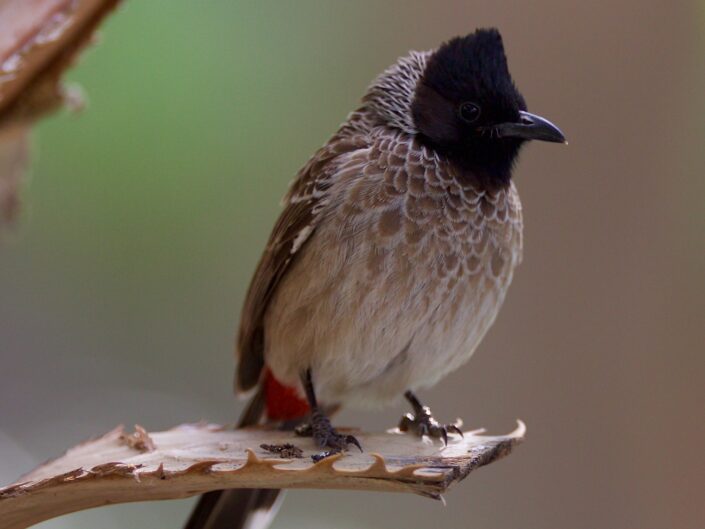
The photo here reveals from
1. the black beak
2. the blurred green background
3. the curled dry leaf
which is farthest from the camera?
the blurred green background

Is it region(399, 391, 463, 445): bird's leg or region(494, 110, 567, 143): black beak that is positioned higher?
region(494, 110, 567, 143): black beak

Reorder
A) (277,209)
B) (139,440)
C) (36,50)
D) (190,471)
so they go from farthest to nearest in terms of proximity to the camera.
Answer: (277,209) → (139,440) → (36,50) → (190,471)

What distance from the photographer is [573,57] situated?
3742 mm

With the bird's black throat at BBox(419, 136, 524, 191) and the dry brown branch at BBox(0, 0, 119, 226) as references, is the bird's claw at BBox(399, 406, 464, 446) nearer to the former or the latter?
the bird's black throat at BBox(419, 136, 524, 191)

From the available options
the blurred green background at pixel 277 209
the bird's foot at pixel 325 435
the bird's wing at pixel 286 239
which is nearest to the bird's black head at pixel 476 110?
the bird's wing at pixel 286 239

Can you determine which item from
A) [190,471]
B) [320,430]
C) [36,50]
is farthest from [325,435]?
[36,50]

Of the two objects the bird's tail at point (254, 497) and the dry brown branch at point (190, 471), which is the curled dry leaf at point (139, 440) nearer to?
the dry brown branch at point (190, 471)

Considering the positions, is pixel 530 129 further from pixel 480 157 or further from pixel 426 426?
pixel 426 426

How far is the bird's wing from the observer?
2424 millimetres

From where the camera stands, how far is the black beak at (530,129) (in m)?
2.25

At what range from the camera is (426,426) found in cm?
229

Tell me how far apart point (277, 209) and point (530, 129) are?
7.10ft

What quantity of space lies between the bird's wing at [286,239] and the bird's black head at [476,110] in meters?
0.19

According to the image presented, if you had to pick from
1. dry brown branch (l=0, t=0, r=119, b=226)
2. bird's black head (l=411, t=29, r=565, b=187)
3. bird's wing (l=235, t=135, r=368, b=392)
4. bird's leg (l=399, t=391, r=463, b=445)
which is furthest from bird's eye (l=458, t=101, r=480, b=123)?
dry brown branch (l=0, t=0, r=119, b=226)
